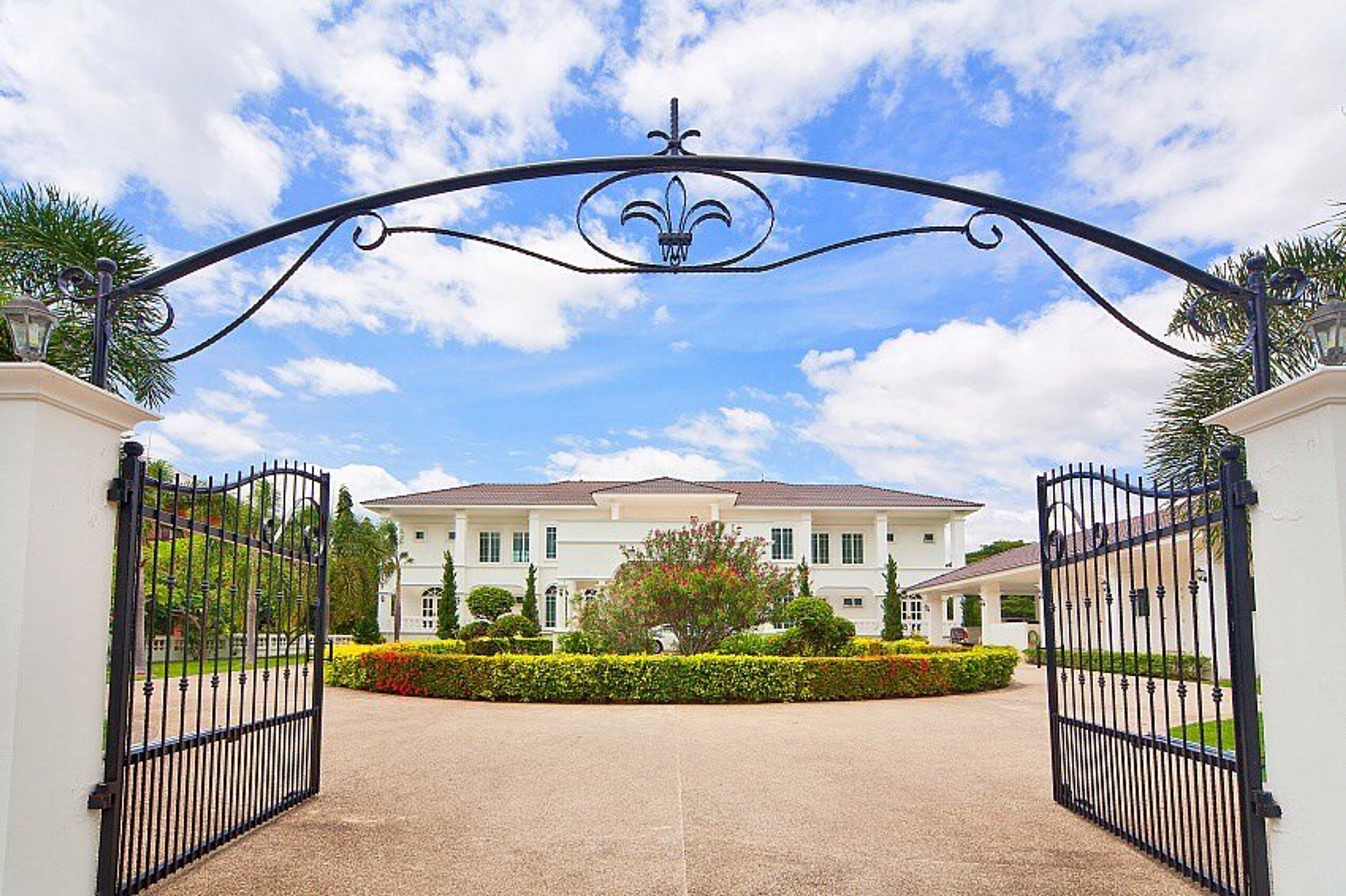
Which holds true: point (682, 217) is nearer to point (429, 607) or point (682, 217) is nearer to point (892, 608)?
point (892, 608)

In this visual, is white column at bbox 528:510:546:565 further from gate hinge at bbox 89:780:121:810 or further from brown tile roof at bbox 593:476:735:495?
gate hinge at bbox 89:780:121:810

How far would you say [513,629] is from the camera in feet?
90.0

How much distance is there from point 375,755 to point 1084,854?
718cm

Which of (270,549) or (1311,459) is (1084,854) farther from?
(270,549)

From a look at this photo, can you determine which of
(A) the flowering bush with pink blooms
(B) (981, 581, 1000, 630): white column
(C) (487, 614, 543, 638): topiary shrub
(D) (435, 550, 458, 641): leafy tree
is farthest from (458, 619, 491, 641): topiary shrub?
(B) (981, 581, 1000, 630): white column

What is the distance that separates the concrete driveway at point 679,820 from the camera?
591cm

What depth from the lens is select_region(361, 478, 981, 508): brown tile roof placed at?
35.8m

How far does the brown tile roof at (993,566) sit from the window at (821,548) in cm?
393

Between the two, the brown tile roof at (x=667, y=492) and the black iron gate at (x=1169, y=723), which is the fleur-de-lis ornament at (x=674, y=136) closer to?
the black iron gate at (x=1169, y=723)

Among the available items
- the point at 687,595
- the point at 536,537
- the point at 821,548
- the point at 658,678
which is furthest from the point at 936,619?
the point at 658,678

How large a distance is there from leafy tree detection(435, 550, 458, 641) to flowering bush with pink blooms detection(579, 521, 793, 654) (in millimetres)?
13681

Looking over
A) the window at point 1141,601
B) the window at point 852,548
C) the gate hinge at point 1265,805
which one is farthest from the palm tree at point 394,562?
the gate hinge at point 1265,805

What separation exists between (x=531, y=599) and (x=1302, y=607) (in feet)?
102

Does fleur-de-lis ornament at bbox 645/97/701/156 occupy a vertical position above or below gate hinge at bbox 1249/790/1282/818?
above
